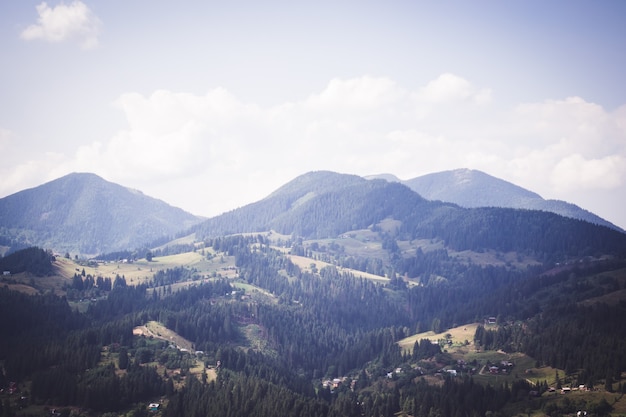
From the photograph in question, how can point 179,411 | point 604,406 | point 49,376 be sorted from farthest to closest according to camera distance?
point 49,376
point 179,411
point 604,406

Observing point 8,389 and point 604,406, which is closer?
point 604,406

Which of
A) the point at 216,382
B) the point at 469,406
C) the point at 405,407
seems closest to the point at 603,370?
the point at 469,406

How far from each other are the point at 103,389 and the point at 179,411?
2844cm

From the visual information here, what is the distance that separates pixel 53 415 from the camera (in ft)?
573

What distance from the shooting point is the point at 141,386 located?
19175 cm

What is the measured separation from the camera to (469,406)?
189 m

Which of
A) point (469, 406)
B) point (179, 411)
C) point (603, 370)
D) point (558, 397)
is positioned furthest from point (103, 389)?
point (603, 370)

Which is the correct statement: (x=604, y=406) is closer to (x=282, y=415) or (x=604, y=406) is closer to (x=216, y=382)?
(x=282, y=415)

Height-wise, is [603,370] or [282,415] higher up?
[603,370]

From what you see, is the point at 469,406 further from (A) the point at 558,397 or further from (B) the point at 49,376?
(B) the point at 49,376

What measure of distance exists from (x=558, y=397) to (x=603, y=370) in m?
25.3

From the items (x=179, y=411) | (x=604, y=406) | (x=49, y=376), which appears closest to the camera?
(x=604, y=406)

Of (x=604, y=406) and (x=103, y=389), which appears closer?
(x=604, y=406)

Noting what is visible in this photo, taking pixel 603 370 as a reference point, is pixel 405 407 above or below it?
below
